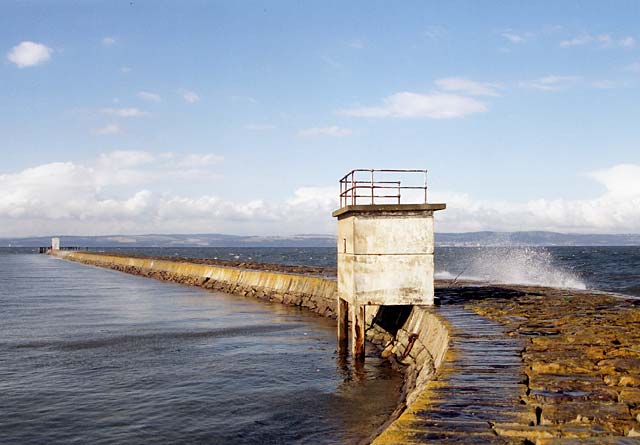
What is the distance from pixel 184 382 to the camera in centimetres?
1386

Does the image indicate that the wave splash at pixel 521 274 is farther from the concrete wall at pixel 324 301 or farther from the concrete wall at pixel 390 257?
the concrete wall at pixel 390 257

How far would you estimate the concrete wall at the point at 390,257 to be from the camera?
1549cm

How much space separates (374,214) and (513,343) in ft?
15.9

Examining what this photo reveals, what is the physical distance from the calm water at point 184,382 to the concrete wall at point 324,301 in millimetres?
815

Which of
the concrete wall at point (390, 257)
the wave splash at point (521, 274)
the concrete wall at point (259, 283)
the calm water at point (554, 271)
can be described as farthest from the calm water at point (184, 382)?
the calm water at point (554, 271)

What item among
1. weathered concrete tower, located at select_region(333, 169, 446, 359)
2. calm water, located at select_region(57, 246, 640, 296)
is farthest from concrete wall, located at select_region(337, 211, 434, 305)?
calm water, located at select_region(57, 246, 640, 296)

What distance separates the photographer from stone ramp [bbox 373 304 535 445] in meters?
6.57

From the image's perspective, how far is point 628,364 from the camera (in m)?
9.95

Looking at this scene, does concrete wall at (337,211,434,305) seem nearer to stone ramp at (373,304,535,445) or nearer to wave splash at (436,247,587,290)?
stone ramp at (373,304,535,445)

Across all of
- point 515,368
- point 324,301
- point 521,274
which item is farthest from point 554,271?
point 515,368

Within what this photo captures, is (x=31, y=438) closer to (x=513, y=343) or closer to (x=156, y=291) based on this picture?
(x=513, y=343)

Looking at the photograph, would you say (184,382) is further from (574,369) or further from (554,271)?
(554,271)

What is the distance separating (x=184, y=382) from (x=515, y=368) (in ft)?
23.8

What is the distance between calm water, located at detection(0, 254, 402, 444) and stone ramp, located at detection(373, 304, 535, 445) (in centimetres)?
188
